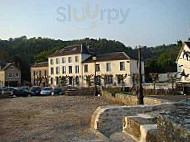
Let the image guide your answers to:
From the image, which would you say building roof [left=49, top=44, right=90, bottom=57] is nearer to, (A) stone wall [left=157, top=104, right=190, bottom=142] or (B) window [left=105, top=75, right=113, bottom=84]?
(B) window [left=105, top=75, right=113, bottom=84]

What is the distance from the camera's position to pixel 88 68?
181ft

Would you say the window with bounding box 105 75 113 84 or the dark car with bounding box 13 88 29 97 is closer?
the dark car with bounding box 13 88 29 97

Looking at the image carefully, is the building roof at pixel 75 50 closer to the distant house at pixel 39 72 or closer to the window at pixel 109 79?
the distant house at pixel 39 72

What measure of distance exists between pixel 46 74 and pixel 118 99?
46634 millimetres

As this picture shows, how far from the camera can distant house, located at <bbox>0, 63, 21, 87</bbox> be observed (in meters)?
70.0

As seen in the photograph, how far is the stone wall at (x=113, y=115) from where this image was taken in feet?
29.1

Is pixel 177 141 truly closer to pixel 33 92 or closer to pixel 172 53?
pixel 33 92

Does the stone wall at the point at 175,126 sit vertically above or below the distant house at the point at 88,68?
below

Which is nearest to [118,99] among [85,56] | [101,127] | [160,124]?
[101,127]

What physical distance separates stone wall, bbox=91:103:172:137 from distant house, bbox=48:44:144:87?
3577 cm

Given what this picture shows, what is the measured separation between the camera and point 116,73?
51125mm

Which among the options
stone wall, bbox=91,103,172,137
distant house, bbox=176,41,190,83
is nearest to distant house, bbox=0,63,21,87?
distant house, bbox=176,41,190,83

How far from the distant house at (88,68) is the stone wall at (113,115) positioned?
3577 cm

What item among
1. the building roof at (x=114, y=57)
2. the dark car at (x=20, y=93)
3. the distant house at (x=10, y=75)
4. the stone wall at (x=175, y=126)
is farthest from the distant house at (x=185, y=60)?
the distant house at (x=10, y=75)
